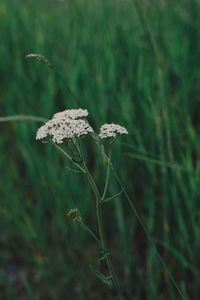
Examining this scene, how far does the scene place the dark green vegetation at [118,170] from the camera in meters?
1.52

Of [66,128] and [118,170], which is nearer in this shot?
[66,128]

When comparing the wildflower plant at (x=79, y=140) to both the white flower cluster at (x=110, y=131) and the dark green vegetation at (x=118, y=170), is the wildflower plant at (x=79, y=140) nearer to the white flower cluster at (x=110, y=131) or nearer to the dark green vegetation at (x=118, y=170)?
the white flower cluster at (x=110, y=131)

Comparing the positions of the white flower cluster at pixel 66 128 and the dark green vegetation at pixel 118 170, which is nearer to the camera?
the white flower cluster at pixel 66 128

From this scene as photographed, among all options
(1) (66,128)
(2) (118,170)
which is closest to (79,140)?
(1) (66,128)

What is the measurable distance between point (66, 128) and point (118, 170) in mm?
789

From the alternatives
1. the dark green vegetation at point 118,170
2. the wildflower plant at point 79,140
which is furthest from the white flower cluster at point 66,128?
the dark green vegetation at point 118,170

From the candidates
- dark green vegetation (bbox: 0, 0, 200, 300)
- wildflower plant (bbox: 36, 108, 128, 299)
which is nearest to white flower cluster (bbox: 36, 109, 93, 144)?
wildflower plant (bbox: 36, 108, 128, 299)

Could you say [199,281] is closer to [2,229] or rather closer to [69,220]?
[69,220]

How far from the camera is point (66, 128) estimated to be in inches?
35.3

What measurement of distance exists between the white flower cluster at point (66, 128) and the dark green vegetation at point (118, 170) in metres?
0.41

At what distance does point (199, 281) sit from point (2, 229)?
33.2 inches

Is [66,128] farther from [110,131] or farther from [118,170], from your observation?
[118,170]

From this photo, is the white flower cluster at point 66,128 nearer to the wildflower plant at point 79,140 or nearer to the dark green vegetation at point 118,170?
the wildflower plant at point 79,140

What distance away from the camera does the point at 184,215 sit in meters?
1.64
